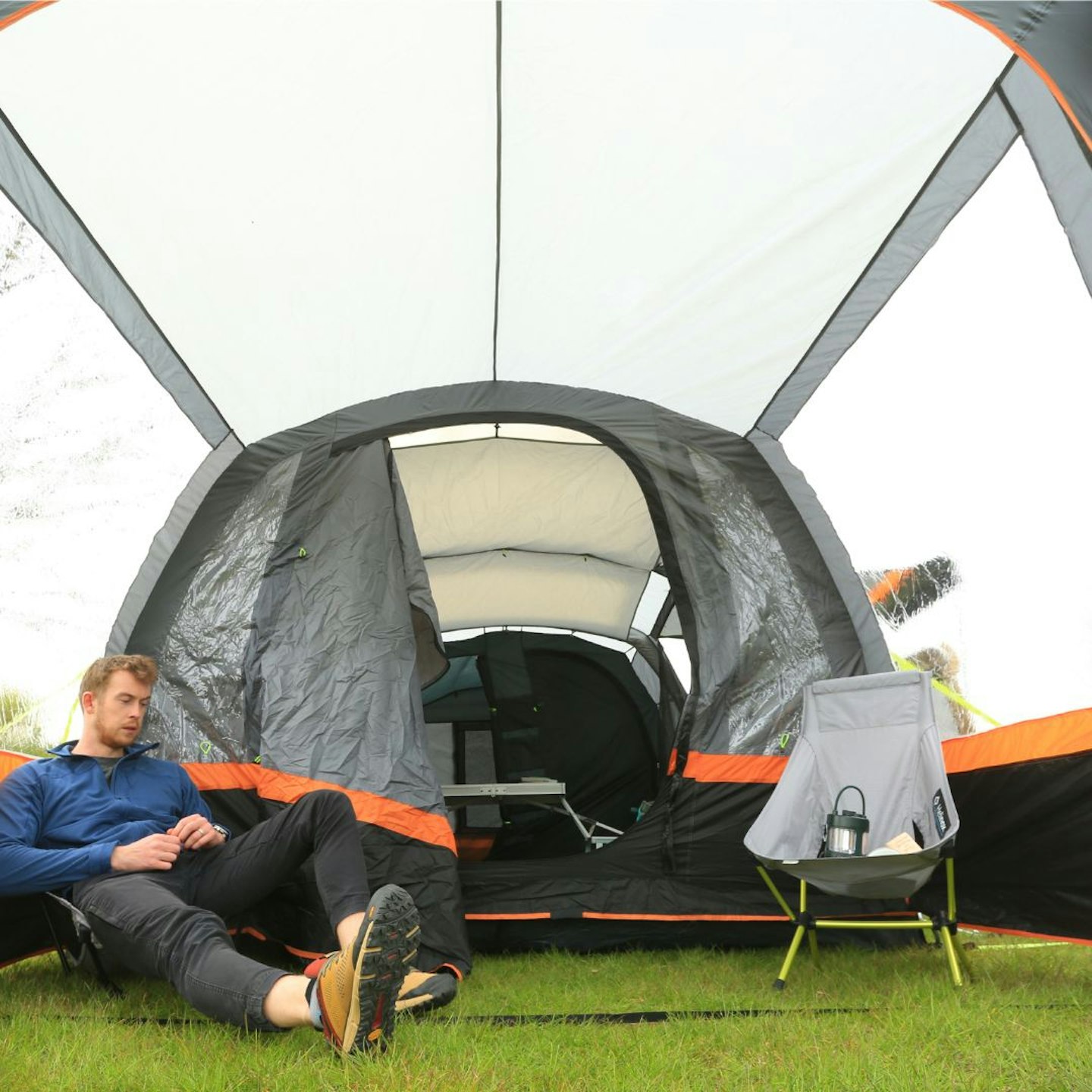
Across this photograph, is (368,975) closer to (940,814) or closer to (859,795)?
(940,814)

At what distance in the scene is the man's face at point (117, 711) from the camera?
297cm

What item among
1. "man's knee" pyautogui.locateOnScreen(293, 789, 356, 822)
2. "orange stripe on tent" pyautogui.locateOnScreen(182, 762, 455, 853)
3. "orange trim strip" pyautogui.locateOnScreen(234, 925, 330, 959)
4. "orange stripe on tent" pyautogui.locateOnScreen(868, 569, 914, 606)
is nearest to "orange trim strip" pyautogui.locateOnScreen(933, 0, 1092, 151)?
"orange stripe on tent" pyautogui.locateOnScreen(868, 569, 914, 606)

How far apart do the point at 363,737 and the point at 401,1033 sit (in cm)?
126

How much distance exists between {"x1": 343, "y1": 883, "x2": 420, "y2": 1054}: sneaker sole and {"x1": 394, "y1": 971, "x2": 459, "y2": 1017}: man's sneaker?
11.3 inches

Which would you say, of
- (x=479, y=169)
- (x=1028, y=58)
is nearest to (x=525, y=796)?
(x=479, y=169)

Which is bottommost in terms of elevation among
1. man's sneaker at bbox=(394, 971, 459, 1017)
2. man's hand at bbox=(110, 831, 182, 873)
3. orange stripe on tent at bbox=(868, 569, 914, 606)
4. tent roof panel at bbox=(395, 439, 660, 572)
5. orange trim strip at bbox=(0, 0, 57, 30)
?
man's sneaker at bbox=(394, 971, 459, 1017)

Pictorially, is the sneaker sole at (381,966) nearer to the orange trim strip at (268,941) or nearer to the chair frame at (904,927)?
the orange trim strip at (268,941)

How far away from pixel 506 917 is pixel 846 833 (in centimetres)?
104

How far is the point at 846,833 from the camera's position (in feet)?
10.7

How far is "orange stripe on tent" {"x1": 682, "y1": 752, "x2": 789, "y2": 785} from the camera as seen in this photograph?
3668 mm

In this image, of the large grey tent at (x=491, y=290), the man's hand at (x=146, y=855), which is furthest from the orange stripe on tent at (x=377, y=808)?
the man's hand at (x=146, y=855)

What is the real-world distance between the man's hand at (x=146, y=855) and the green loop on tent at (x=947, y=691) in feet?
7.23

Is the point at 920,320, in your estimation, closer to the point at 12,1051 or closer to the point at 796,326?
the point at 796,326

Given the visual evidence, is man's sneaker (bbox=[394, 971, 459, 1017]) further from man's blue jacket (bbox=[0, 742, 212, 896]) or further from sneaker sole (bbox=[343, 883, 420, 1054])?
man's blue jacket (bbox=[0, 742, 212, 896])
